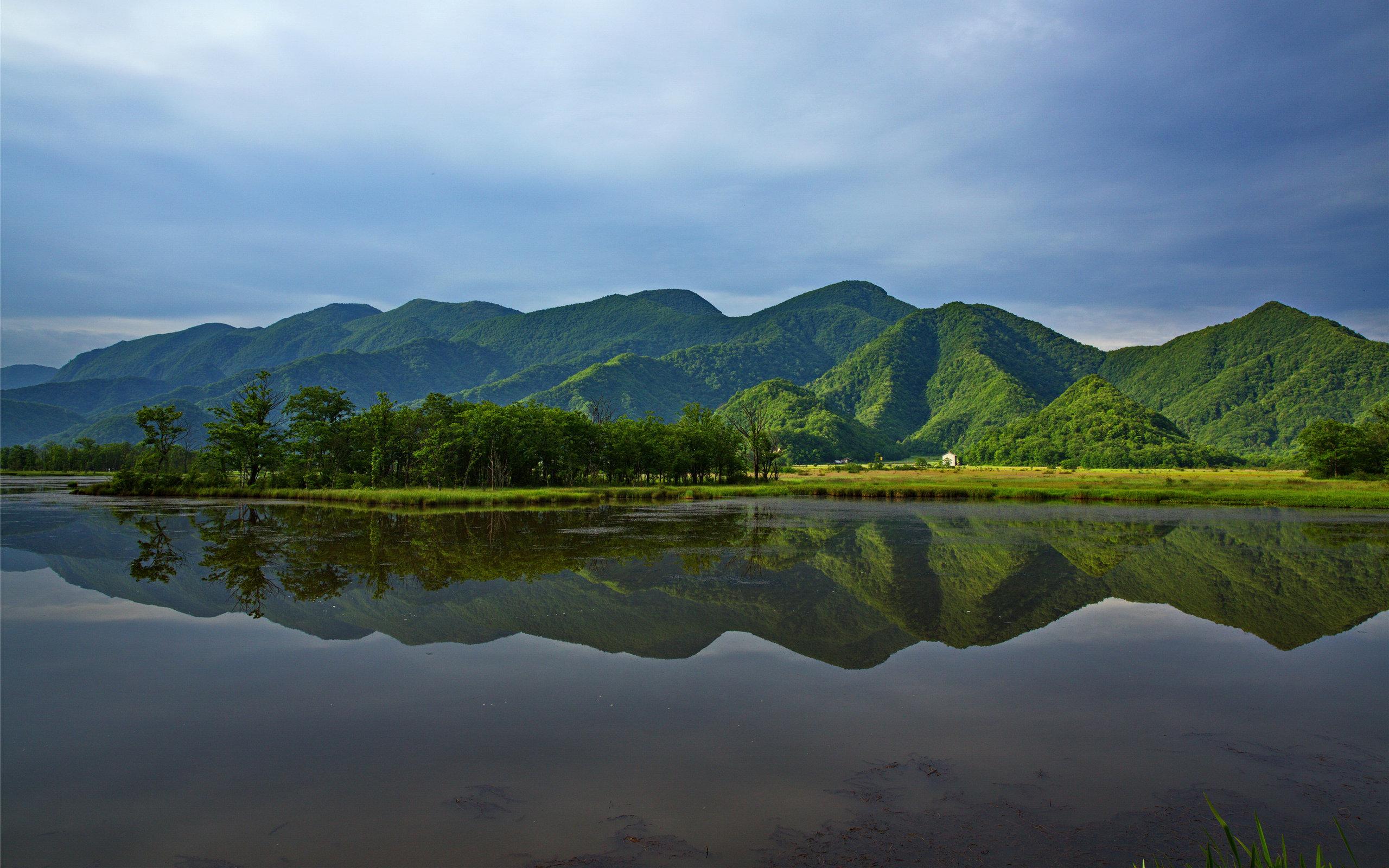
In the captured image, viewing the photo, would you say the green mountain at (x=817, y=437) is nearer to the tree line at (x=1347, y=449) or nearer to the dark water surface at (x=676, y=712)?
the tree line at (x=1347, y=449)

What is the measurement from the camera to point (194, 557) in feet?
76.3

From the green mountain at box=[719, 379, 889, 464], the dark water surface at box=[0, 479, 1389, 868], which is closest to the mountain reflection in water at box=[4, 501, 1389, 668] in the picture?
the dark water surface at box=[0, 479, 1389, 868]

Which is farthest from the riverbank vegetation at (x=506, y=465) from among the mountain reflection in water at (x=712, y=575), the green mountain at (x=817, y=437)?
the green mountain at (x=817, y=437)

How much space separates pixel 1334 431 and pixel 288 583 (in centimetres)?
9629

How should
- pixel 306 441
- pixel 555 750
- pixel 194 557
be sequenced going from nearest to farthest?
pixel 555 750
pixel 194 557
pixel 306 441

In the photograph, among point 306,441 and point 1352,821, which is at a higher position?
point 306,441

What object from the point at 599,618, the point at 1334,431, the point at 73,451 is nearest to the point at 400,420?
the point at 599,618

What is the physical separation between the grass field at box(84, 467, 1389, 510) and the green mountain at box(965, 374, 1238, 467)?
57.3 meters

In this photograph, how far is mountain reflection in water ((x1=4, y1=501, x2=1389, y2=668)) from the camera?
14586 millimetres

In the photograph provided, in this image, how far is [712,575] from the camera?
20.3m

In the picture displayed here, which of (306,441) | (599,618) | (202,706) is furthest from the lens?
(306,441)

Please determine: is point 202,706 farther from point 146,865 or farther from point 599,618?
point 599,618

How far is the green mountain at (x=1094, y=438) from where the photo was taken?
138250mm

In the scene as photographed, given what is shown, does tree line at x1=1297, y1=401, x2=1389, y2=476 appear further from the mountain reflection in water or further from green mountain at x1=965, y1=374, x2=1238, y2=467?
green mountain at x1=965, y1=374, x2=1238, y2=467
